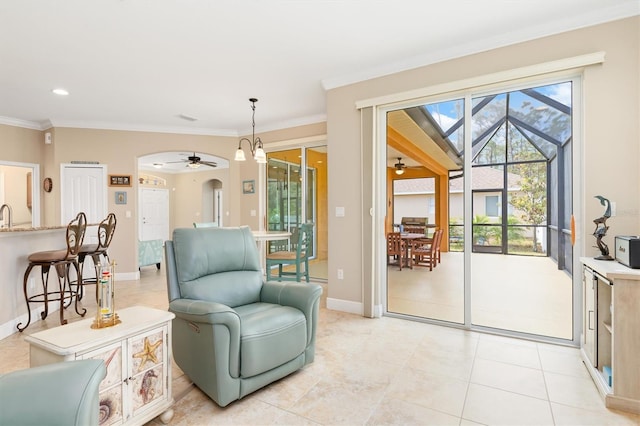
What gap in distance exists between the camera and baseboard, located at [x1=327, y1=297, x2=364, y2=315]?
11.8 ft

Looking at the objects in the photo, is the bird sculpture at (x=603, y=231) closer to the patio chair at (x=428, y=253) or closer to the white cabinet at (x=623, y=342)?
the white cabinet at (x=623, y=342)

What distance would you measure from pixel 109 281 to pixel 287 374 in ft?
4.10

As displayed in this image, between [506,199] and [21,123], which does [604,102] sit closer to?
[506,199]

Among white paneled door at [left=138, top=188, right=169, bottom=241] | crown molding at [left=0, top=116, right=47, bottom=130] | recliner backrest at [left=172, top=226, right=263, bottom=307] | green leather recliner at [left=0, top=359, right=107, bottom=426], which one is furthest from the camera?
white paneled door at [left=138, top=188, right=169, bottom=241]

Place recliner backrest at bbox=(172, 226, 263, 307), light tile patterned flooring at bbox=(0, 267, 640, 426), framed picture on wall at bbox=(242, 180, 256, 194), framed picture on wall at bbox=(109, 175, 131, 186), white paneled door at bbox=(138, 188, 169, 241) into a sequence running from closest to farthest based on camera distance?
light tile patterned flooring at bbox=(0, 267, 640, 426) < recliner backrest at bbox=(172, 226, 263, 307) < framed picture on wall at bbox=(109, 175, 131, 186) < framed picture on wall at bbox=(242, 180, 256, 194) < white paneled door at bbox=(138, 188, 169, 241)

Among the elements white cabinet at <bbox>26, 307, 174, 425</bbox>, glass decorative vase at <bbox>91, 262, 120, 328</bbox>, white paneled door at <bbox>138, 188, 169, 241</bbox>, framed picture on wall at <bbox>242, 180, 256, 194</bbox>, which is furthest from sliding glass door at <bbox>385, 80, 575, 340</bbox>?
white paneled door at <bbox>138, 188, 169, 241</bbox>

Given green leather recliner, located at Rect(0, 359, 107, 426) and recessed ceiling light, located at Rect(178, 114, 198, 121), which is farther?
recessed ceiling light, located at Rect(178, 114, 198, 121)

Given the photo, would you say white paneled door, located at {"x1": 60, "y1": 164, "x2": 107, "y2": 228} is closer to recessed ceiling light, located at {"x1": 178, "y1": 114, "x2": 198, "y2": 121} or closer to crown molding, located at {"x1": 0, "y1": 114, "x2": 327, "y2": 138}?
crown molding, located at {"x1": 0, "y1": 114, "x2": 327, "y2": 138}

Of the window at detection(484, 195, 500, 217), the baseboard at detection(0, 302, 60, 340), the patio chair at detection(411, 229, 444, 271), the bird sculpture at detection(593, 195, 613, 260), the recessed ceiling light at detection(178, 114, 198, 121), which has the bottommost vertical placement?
the baseboard at detection(0, 302, 60, 340)

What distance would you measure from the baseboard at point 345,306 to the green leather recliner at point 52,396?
2.77 metres

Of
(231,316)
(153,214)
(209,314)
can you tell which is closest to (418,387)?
(231,316)

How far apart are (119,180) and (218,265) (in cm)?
428

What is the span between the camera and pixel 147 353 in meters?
1.69

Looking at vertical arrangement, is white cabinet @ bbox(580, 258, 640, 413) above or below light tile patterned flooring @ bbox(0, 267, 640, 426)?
above
